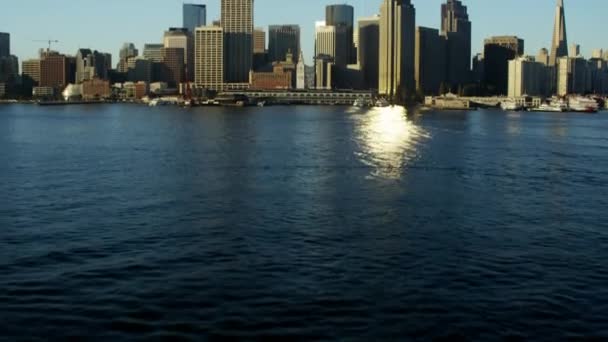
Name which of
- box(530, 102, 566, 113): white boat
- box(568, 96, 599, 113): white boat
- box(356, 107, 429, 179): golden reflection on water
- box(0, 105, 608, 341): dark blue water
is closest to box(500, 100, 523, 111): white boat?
box(530, 102, 566, 113): white boat

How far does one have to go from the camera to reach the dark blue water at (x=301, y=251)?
49.1 feet

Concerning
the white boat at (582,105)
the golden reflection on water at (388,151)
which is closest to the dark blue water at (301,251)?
the golden reflection on water at (388,151)

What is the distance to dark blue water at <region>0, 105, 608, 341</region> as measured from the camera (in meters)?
15.0

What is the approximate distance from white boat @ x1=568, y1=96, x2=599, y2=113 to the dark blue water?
415 ft

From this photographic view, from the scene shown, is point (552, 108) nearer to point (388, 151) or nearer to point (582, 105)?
point (582, 105)

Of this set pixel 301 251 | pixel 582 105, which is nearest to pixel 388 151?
pixel 301 251

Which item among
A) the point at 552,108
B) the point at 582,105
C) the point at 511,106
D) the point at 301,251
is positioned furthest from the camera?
the point at 511,106

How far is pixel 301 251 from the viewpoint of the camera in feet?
66.9

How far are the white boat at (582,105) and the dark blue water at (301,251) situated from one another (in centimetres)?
12653

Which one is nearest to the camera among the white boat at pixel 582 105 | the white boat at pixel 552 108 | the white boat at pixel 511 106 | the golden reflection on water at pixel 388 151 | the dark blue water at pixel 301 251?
the dark blue water at pixel 301 251

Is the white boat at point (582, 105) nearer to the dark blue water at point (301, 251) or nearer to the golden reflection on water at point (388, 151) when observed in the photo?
the golden reflection on water at point (388, 151)

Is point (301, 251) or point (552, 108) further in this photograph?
point (552, 108)

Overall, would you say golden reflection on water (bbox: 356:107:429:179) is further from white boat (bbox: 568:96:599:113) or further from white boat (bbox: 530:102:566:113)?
white boat (bbox: 530:102:566:113)

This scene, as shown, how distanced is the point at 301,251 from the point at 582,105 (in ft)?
500
